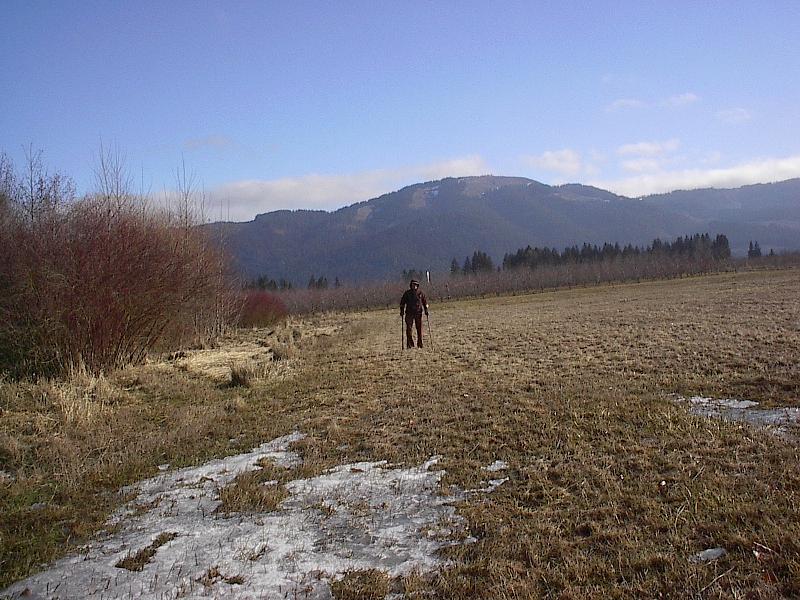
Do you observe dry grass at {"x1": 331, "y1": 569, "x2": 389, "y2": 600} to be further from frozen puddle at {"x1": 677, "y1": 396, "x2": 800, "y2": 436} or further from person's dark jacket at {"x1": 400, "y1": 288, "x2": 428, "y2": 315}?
person's dark jacket at {"x1": 400, "y1": 288, "x2": 428, "y2": 315}

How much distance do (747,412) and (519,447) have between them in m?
3.53

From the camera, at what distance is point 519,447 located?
24.4 ft

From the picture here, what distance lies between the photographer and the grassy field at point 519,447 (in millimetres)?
4387

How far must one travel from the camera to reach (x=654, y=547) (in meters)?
4.54

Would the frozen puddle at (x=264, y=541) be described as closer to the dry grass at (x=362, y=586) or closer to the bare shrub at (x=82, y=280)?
the dry grass at (x=362, y=586)

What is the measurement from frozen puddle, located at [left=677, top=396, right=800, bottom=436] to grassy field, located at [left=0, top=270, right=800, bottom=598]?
332 millimetres

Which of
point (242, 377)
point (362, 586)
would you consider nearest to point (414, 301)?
point (242, 377)

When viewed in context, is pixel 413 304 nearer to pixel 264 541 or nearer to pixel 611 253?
pixel 264 541

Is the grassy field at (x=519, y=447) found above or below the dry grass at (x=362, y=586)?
above

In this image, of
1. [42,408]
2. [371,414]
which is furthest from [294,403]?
[42,408]

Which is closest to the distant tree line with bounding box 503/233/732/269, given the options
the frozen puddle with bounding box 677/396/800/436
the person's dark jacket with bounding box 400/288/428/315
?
the person's dark jacket with bounding box 400/288/428/315

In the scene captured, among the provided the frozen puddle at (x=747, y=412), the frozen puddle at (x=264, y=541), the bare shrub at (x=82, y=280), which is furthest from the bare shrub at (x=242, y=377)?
the frozen puddle at (x=747, y=412)

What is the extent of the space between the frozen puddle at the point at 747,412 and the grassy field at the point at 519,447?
1.09 ft

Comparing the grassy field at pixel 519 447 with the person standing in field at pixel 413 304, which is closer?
the grassy field at pixel 519 447
